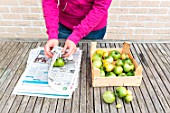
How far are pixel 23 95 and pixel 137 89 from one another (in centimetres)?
54

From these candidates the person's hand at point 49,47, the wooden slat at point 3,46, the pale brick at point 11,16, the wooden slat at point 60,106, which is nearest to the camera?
the wooden slat at point 60,106

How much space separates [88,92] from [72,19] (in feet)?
1.86

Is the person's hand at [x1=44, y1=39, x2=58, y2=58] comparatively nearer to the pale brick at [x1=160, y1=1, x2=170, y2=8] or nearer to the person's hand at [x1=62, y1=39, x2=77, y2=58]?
the person's hand at [x1=62, y1=39, x2=77, y2=58]

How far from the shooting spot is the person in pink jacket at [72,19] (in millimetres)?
1108

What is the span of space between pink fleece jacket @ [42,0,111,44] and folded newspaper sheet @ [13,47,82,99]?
0.50 ft

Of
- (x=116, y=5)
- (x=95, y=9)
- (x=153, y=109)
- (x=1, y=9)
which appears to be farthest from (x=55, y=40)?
(x=1, y=9)

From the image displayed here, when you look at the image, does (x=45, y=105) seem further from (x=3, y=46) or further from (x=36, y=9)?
(x=36, y=9)

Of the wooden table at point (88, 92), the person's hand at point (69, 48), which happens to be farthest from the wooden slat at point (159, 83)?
the person's hand at point (69, 48)

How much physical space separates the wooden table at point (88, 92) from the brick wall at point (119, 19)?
0.88 metres

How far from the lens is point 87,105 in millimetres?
896

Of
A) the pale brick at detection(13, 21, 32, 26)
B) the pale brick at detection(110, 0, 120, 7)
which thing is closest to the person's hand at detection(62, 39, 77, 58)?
the pale brick at detection(110, 0, 120, 7)

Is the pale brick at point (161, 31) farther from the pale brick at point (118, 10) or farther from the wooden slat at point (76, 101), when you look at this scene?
the wooden slat at point (76, 101)

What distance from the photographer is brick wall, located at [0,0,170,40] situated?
206 centimetres

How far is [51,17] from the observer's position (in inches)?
48.1
